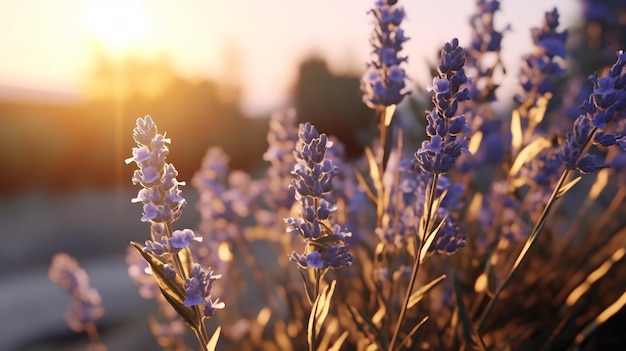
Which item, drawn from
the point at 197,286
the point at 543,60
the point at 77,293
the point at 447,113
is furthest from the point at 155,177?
the point at 77,293

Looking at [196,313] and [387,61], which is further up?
[387,61]

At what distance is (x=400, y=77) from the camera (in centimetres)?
171

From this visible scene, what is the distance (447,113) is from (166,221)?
631mm

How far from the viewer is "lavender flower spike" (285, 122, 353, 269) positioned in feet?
4.09

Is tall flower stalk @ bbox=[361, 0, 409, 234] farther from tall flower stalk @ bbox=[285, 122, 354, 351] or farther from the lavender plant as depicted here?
the lavender plant

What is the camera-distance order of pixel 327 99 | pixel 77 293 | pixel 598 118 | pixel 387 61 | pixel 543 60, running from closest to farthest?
pixel 598 118 < pixel 387 61 < pixel 543 60 < pixel 77 293 < pixel 327 99

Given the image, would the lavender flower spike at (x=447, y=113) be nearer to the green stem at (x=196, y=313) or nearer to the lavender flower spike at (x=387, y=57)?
the lavender flower spike at (x=387, y=57)

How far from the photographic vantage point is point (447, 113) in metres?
1.28

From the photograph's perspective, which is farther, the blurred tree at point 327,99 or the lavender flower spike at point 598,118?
the blurred tree at point 327,99

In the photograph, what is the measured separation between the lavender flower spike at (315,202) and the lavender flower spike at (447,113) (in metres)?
0.21

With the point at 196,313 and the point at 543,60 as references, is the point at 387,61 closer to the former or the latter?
the point at 543,60

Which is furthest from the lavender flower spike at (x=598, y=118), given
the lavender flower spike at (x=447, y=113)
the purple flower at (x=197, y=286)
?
the purple flower at (x=197, y=286)

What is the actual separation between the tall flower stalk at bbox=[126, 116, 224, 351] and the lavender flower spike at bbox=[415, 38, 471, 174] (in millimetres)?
522

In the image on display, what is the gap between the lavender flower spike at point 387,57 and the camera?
1.69 m
